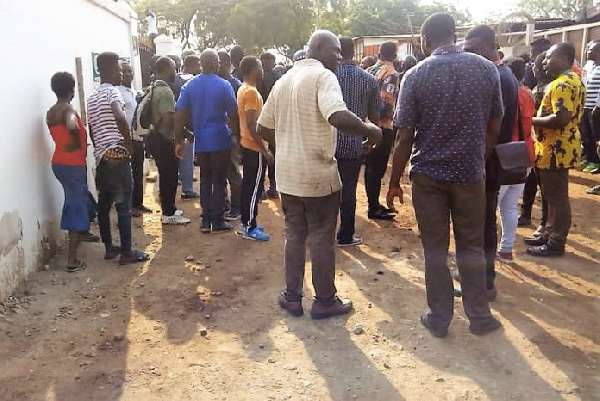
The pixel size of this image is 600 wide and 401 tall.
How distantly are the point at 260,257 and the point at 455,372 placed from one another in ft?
8.38

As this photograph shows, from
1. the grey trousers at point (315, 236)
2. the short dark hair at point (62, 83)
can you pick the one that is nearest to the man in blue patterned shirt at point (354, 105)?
the grey trousers at point (315, 236)

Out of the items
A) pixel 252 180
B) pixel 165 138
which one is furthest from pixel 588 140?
pixel 165 138

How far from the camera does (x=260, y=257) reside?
5.44 m

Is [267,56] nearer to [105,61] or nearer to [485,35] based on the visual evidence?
[105,61]

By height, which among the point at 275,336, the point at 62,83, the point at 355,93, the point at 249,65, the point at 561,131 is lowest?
the point at 275,336

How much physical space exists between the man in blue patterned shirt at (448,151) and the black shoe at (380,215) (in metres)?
2.84

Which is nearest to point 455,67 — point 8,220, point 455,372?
point 455,372

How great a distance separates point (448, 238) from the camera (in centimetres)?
360

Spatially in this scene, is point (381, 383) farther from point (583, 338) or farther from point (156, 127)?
point (156, 127)

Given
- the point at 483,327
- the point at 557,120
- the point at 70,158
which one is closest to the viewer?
the point at 483,327

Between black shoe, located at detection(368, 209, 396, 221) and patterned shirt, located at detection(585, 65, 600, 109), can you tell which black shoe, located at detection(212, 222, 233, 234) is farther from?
patterned shirt, located at detection(585, 65, 600, 109)

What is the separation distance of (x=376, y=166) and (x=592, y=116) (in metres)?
3.53

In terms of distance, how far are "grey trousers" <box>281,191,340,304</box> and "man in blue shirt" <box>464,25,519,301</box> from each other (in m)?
1.06

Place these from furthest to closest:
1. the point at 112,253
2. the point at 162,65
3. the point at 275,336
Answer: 1. the point at 162,65
2. the point at 112,253
3. the point at 275,336
